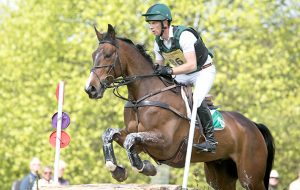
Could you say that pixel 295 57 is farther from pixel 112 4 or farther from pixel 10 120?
pixel 10 120

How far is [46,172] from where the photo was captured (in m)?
13.2

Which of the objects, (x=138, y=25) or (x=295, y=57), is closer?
(x=138, y=25)

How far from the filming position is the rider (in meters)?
9.45

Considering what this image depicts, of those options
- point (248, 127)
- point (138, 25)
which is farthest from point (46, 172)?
point (138, 25)

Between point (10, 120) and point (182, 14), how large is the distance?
6.26 m

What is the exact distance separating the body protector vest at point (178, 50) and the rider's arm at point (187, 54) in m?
0.07

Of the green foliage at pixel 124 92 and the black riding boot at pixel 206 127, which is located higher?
the green foliage at pixel 124 92

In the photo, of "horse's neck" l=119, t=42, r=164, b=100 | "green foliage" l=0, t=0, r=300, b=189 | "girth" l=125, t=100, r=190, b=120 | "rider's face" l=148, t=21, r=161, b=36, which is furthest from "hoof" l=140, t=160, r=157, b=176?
"green foliage" l=0, t=0, r=300, b=189

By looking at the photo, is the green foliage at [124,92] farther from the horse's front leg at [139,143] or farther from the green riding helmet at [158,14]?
the green riding helmet at [158,14]

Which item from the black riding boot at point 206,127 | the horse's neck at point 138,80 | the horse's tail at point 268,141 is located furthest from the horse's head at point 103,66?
the horse's tail at point 268,141

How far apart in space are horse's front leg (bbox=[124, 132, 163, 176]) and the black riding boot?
0.81 meters

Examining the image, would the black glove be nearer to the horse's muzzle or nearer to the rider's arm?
the rider's arm

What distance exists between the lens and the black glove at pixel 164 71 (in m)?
9.62

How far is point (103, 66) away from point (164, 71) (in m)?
0.81
